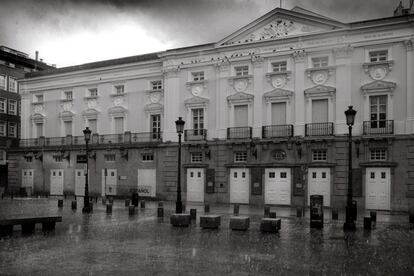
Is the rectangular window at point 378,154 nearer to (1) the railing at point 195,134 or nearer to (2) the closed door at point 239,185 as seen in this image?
(2) the closed door at point 239,185

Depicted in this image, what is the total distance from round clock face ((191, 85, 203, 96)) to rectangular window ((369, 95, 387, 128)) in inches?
460

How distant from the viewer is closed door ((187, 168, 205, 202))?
3138 cm

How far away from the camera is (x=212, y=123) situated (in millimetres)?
31438

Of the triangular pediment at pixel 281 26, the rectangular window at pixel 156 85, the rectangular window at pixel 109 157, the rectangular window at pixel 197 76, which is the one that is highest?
the triangular pediment at pixel 281 26

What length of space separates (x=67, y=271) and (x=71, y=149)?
2937cm

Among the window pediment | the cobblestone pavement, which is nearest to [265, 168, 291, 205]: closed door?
the window pediment

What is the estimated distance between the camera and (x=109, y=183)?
35.6m

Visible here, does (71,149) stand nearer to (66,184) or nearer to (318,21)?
(66,184)

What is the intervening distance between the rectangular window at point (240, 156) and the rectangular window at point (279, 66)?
5923 millimetres

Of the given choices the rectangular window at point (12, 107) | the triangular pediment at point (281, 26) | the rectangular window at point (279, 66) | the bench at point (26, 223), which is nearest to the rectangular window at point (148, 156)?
the triangular pediment at point (281, 26)

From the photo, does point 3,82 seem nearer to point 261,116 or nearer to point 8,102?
point 8,102

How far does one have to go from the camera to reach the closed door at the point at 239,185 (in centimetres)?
2972

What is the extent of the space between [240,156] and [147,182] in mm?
8002

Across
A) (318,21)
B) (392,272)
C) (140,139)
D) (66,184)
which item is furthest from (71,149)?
(392,272)
